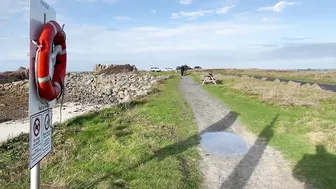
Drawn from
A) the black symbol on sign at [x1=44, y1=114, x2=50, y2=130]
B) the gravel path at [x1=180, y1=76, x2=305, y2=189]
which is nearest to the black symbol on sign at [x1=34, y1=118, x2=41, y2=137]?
the black symbol on sign at [x1=44, y1=114, x2=50, y2=130]

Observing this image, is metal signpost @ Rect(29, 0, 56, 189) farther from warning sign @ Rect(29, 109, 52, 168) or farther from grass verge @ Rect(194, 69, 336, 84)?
grass verge @ Rect(194, 69, 336, 84)

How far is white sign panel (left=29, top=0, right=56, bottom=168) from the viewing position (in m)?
3.14

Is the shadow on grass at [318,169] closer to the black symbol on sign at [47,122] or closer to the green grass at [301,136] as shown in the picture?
the green grass at [301,136]

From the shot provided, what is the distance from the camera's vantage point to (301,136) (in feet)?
27.7

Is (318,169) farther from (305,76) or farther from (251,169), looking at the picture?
(305,76)

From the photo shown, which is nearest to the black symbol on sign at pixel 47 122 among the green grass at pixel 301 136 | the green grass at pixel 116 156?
the green grass at pixel 116 156

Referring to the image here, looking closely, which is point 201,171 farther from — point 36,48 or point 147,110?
point 147,110

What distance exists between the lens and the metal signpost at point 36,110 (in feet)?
10.3

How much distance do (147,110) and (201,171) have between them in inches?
262

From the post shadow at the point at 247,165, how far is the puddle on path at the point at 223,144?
270mm

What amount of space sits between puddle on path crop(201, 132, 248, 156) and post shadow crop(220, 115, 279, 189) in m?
0.27

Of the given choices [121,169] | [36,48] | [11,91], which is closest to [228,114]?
[121,169]

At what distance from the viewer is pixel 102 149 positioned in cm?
729

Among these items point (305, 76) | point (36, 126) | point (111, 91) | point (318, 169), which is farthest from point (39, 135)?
point (305, 76)
